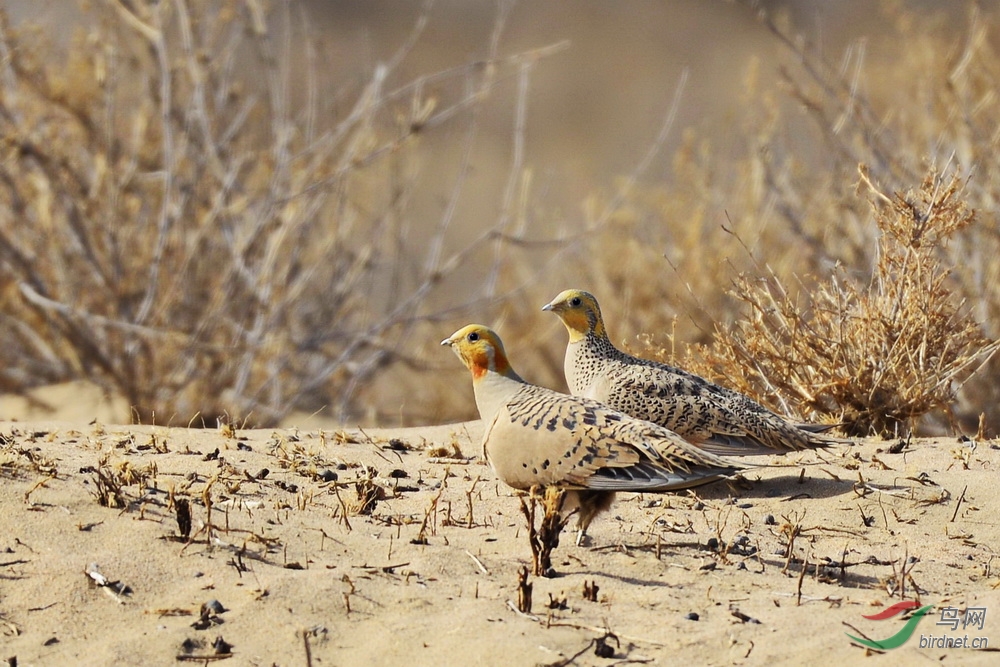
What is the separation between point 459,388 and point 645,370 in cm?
671

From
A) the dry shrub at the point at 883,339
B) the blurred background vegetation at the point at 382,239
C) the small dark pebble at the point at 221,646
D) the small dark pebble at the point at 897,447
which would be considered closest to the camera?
the small dark pebble at the point at 221,646

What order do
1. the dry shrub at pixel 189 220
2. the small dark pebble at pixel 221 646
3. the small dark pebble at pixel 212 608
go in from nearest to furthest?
the small dark pebble at pixel 221 646 → the small dark pebble at pixel 212 608 → the dry shrub at pixel 189 220

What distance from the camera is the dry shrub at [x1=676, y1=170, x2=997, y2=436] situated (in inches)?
215

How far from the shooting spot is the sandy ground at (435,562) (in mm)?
3229

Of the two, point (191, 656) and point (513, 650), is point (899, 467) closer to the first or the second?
point (513, 650)

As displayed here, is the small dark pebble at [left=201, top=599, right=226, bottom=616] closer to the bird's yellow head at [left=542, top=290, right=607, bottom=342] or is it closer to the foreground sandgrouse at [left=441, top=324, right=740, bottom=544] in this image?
the foreground sandgrouse at [left=441, top=324, right=740, bottom=544]

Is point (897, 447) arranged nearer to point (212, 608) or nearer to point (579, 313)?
point (579, 313)

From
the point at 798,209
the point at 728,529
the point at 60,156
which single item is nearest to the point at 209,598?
the point at 728,529

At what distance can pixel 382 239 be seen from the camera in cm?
977

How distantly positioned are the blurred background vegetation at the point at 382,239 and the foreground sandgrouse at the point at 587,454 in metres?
1.46

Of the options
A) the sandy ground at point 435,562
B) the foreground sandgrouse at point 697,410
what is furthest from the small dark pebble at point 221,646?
the foreground sandgrouse at point 697,410

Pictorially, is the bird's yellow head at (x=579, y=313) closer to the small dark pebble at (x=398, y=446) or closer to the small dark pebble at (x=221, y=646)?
the small dark pebble at (x=398, y=446)

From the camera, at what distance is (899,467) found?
4.90 m

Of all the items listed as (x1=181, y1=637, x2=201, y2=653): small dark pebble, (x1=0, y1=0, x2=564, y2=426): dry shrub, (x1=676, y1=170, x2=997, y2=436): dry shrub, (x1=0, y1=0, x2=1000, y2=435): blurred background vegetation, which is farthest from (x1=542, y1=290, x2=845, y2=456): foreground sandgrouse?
(x1=0, y1=0, x2=564, y2=426): dry shrub
